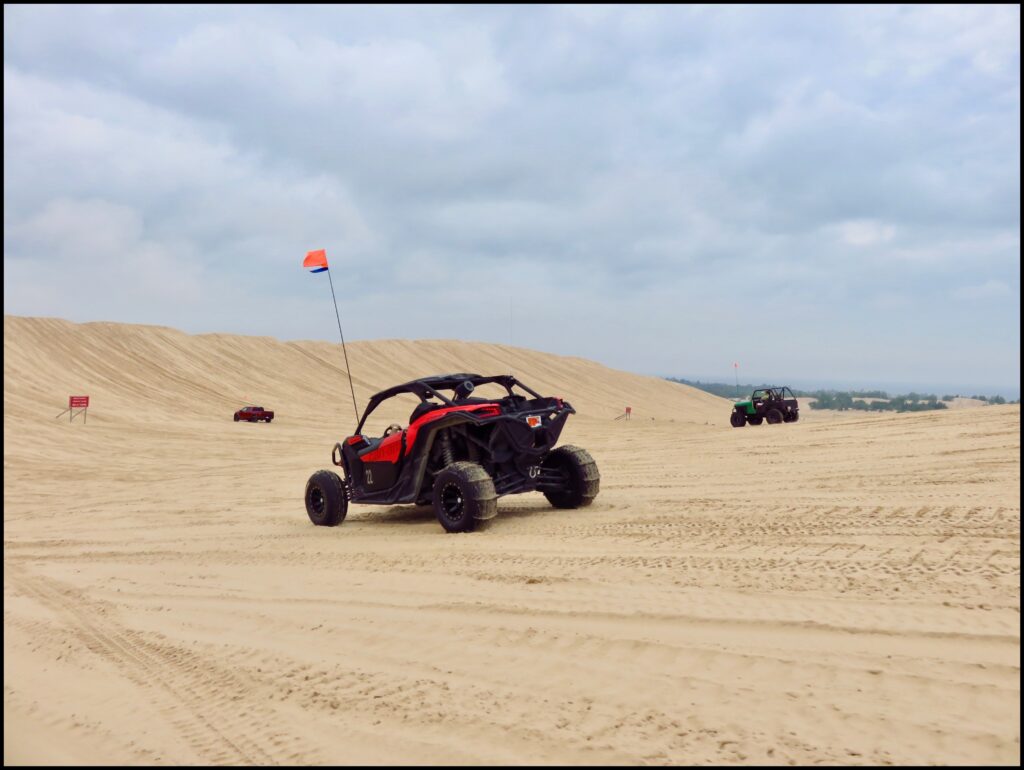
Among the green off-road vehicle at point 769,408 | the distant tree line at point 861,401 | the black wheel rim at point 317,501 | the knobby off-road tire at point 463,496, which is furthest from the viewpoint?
the distant tree line at point 861,401

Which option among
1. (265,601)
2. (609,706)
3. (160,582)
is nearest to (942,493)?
(609,706)

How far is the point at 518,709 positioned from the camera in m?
3.61

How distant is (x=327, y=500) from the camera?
918cm

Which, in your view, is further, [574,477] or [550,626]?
[574,477]

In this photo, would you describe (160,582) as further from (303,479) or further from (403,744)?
(303,479)

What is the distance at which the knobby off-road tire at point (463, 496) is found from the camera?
7.81 metres

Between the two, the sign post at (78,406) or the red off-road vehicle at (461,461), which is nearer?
the red off-road vehicle at (461,461)

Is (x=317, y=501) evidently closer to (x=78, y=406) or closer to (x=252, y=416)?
(x=78, y=406)

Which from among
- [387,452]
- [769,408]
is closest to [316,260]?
[387,452]

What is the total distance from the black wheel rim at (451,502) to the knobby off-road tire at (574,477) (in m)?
1.52

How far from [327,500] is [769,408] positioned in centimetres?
1966

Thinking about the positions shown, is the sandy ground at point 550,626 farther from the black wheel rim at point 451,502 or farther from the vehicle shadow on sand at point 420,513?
the black wheel rim at point 451,502

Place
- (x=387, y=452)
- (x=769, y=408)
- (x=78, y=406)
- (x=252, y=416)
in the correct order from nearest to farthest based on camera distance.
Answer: (x=387, y=452)
(x=769, y=408)
(x=78, y=406)
(x=252, y=416)

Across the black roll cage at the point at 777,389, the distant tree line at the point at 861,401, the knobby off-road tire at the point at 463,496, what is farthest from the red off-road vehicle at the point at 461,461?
the distant tree line at the point at 861,401
